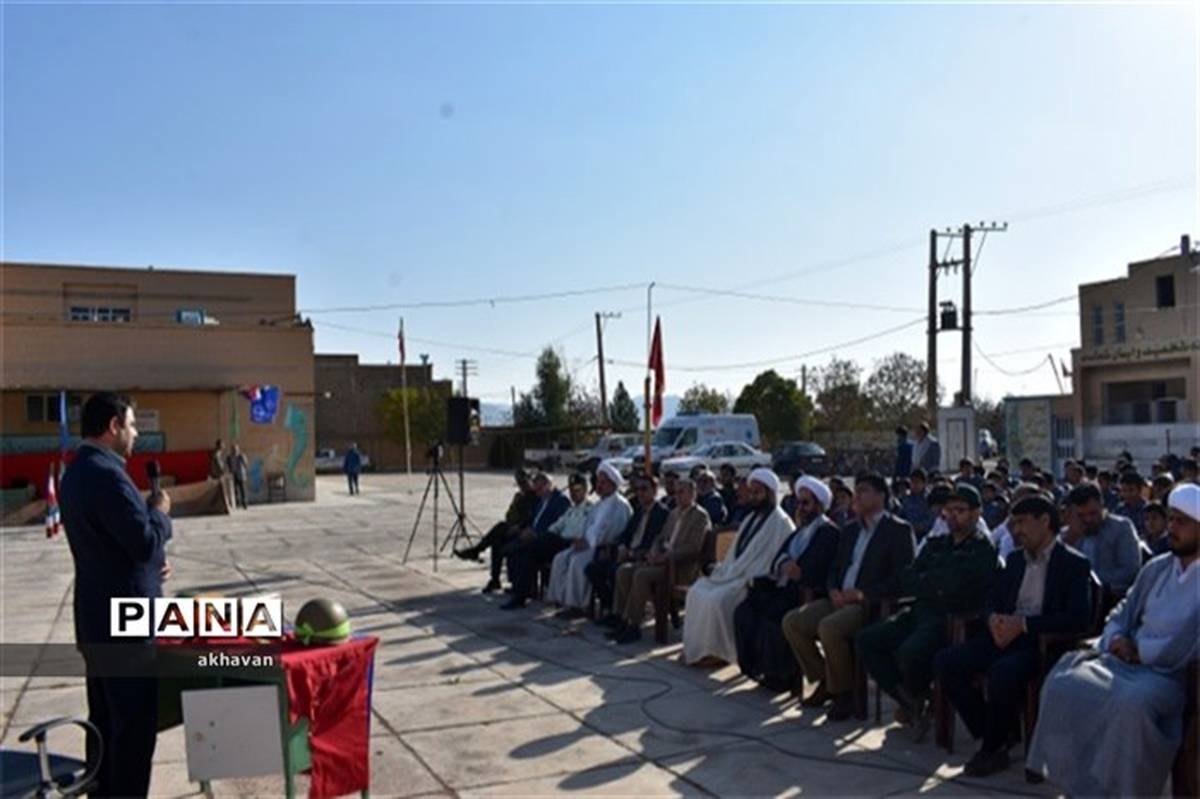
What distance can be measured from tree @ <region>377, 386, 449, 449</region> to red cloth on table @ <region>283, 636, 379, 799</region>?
48.8 m

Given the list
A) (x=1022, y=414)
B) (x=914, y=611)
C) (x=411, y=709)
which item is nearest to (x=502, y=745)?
(x=411, y=709)

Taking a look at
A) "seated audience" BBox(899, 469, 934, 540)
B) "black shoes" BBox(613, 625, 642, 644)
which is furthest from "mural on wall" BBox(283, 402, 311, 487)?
"black shoes" BBox(613, 625, 642, 644)

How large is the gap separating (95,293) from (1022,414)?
102 feet

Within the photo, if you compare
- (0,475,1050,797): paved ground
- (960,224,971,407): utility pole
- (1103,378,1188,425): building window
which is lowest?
(0,475,1050,797): paved ground

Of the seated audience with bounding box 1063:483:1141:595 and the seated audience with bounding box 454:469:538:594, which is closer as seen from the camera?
the seated audience with bounding box 1063:483:1141:595

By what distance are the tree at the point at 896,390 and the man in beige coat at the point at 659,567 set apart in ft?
140

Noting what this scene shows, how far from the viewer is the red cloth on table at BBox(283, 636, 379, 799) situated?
4422 mm

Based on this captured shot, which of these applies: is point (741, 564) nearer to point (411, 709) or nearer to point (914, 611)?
point (914, 611)

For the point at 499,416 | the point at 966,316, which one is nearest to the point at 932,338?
the point at 966,316

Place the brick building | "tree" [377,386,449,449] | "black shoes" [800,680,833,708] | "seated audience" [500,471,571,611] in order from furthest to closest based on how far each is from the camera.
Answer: "tree" [377,386,449,449]
the brick building
"seated audience" [500,471,571,611]
"black shoes" [800,680,833,708]

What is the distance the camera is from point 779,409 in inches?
1919

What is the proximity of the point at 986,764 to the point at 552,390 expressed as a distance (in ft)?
169

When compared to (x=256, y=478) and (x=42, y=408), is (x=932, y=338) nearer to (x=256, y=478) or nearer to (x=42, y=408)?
(x=256, y=478)

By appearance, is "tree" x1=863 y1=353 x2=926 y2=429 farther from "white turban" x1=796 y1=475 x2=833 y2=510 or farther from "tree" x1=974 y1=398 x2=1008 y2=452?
"white turban" x1=796 y1=475 x2=833 y2=510
